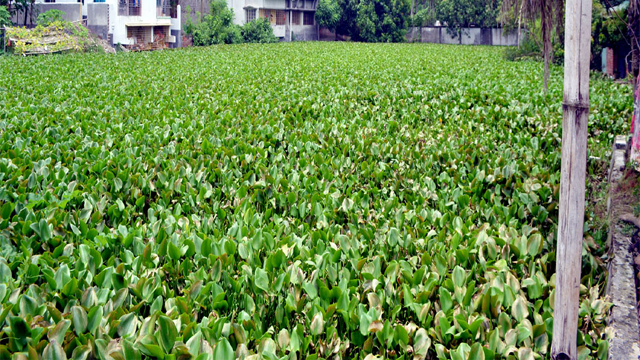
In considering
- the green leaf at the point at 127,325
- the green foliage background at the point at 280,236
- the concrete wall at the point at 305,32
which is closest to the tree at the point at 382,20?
the concrete wall at the point at 305,32

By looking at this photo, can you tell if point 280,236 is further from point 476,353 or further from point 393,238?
point 476,353

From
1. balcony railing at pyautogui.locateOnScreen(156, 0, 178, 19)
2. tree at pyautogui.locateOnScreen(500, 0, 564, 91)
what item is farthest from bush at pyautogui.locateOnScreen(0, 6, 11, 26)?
tree at pyautogui.locateOnScreen(500, 0, 564, 91)

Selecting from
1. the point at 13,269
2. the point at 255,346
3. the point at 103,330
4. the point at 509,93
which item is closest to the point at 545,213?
the point at 255,346

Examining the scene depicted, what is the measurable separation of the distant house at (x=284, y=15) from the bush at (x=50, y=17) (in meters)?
17.5

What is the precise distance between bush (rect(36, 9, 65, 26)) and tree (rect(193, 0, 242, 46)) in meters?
9.49

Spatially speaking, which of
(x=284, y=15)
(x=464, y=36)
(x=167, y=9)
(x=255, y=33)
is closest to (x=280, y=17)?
(x=284, y=15)

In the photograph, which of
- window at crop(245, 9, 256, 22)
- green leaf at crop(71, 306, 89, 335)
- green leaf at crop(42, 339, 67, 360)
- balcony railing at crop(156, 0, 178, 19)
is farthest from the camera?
window at crop(245, 9, 256, 22)

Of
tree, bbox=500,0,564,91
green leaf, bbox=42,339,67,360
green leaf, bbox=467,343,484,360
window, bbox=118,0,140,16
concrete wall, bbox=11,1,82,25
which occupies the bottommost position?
green leaf, bbox=467,343,484,360

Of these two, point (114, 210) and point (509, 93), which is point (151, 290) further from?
point (509, 93)

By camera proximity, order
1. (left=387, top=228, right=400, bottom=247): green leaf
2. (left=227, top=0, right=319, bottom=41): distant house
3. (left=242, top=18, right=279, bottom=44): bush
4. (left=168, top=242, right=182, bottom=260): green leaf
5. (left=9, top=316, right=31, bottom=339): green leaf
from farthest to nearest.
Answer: (left=227, top=0, right=319, bottom=41): distant house < (left=242, top=18, right=279, bottom=44): bush < (left=387, top=228, right=400, bottom=247): green leaf < (left=168, top=242, right=182, bottom=260): green leaf < (left=9, top=316, right=31, bottom=339): green leaf

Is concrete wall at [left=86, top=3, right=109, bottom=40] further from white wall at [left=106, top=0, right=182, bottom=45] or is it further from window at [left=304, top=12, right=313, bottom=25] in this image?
window at [left=304, top=12, right=313, bottom=25]

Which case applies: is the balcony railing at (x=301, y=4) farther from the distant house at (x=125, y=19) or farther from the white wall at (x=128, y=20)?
the white wall at (x=128, y=20)

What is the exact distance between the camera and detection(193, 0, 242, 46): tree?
37.3 metres

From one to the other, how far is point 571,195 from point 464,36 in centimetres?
4907
